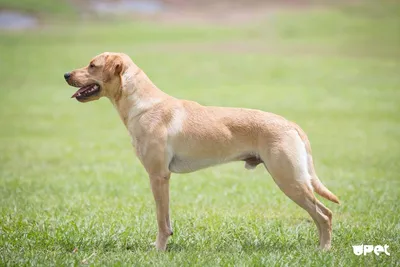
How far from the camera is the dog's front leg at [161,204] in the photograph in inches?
271

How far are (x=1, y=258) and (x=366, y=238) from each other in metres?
3.40

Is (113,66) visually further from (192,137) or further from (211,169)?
(211,169)

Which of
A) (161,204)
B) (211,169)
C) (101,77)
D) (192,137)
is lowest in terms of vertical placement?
(211,169)

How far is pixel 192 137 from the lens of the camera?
696 cm

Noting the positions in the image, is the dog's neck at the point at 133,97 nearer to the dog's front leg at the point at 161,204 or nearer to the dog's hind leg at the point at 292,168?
the dog's front leg at the point at 161,204

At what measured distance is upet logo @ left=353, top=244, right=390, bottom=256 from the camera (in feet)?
22.2

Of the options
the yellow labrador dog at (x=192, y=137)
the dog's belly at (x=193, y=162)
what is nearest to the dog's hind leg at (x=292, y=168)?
the yellow labrador dog at (x=192, y=137)

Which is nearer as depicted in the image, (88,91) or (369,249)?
(369,249)

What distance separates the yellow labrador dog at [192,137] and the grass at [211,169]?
529mm

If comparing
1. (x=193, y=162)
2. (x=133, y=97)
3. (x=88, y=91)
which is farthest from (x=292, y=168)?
(x=88, y=91)

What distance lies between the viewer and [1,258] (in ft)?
21.1

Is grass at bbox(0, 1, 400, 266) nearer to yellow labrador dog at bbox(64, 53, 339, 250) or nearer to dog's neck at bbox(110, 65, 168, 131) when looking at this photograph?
yellow labrador dog at bbox(64, 53, 339, 250)

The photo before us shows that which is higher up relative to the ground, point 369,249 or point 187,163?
point 187,163

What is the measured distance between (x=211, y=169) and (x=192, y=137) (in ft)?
19.9
